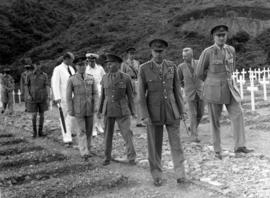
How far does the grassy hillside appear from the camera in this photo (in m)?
38.1

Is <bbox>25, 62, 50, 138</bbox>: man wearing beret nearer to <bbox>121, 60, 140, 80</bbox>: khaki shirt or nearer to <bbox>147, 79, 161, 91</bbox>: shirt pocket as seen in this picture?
<bbox>121, 60, 140, 80</bbox>: khaki shirt

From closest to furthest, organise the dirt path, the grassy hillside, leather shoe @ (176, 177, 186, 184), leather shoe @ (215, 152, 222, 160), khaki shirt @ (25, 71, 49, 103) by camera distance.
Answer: the dirt path < leather shoe @ (176, 177, 186, 184) < leather shoe @ (215, 152, 222, 160) < khaki shirt @ (25, 71, 49, 103) < the grassy hillside

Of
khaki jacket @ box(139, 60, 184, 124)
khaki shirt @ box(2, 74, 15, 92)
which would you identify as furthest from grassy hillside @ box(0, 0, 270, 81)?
khaki jacket @ box(139, 60, 184, 124)

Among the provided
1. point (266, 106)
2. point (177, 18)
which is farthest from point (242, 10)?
point (266, 106)

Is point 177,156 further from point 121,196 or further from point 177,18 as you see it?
point 177,18

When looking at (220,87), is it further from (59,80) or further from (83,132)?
(59,80)

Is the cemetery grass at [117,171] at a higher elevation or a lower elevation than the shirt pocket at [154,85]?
lower

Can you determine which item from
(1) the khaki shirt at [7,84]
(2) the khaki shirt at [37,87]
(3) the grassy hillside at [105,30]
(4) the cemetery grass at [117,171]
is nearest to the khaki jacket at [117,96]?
(4) the cemetery grass at [117,171]

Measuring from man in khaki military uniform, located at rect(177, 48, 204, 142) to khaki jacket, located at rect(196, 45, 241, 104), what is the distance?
4.56 feet

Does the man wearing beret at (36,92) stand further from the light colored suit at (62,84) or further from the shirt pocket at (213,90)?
the shirt pocket at (213,90)

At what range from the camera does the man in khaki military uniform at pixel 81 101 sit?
753 centimetres

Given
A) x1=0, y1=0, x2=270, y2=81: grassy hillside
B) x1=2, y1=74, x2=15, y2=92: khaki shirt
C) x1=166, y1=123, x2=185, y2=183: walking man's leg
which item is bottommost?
x1=166, y1=123, x2=185, y2=183: walking man's leg

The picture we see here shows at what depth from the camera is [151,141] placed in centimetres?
552

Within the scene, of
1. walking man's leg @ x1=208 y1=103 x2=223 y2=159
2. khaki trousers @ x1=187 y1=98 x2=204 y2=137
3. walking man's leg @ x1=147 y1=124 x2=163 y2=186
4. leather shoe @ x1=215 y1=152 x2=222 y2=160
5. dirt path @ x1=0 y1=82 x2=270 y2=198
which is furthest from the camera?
khaki trousers @ x1=187 y1=98 x2=204 y2=137
